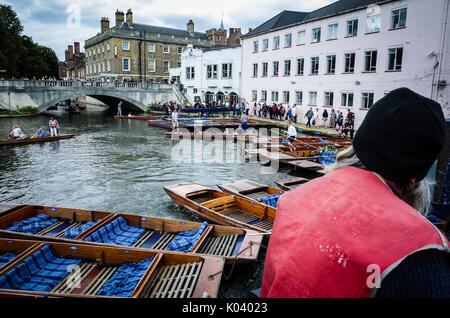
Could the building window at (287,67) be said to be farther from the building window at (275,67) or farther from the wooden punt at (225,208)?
the wooden punt at (225,208)

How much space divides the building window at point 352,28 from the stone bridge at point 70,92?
24026mm

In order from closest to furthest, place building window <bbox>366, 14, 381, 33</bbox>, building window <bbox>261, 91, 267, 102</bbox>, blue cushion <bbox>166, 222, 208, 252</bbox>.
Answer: blue cushion <bbox>166, 222, 208, 252</bbox> → building window <bbox>366, 14, 381, 33</bbox> → building window <bbox>261, 91, 267, 102</bbox>

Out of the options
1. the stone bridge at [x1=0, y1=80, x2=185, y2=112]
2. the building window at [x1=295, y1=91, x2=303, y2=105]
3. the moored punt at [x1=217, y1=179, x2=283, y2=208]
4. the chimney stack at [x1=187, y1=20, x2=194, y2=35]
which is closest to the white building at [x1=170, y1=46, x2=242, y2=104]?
the stone bridge at [x1=0, y1=80, x2=185, y2=112]

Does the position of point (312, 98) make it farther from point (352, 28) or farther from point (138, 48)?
point (138, 48)

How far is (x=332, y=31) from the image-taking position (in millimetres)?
26641

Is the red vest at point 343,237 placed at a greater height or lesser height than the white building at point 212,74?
lesser

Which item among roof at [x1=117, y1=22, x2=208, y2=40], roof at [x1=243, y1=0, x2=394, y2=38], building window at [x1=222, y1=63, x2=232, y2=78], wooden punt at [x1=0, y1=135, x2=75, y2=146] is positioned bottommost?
wooden punt at [x1=0, y1=135, x2=75, y2=146]

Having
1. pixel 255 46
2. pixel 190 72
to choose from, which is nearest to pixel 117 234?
pixel 255 46

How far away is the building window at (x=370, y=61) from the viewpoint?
23.5 m

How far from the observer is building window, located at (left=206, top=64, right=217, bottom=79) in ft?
135

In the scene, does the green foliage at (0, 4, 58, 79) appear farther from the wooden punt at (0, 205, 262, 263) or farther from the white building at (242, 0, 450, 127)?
the wooden punt at (0, 205, 262, 263)

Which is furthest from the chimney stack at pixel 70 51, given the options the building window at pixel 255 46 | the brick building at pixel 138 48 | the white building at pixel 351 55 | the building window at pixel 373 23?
the building window at pixel 373 23

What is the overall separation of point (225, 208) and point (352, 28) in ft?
71.8

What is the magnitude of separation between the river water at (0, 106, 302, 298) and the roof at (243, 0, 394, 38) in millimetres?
14841
